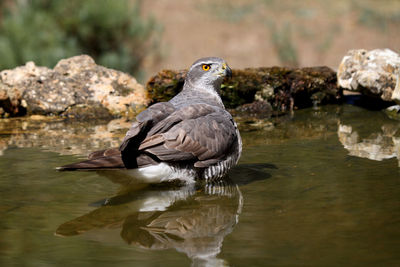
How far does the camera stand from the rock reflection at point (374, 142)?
6133 mm

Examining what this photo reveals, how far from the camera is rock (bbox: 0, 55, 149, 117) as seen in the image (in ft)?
30.9

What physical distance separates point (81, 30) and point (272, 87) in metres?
7.34

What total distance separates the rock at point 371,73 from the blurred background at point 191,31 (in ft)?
21.4

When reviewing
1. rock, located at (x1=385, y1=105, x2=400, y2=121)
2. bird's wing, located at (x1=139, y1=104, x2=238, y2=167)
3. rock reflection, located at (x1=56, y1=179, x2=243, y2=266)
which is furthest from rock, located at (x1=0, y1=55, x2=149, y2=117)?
rock reflection, located at (x1=56, y1=179, x2=243, y2=266)

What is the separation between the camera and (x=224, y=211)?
14.3 ft

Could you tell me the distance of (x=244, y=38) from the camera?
65.5 ft

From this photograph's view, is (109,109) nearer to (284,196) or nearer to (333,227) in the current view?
(284,196)

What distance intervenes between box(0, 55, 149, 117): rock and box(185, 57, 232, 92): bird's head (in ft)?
10.9

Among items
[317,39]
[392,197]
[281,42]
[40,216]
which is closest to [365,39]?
[317,39]

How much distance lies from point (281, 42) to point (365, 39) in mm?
3207

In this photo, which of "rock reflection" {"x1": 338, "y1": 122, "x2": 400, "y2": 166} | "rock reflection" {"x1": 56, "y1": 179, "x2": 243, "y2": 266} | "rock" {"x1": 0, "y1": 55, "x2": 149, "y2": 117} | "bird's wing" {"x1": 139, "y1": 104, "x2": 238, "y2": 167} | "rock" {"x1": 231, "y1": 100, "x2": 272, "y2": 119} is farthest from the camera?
"rock" {"x1": 0, "y1": 55, "x2": 149, "y2": 117}

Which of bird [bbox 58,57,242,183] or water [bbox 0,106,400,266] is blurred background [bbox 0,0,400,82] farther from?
bird [bbox 58,57,242,183]

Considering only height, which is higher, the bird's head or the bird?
the bird's head

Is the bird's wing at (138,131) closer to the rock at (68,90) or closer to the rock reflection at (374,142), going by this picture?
the rock reflection at (374,142)
